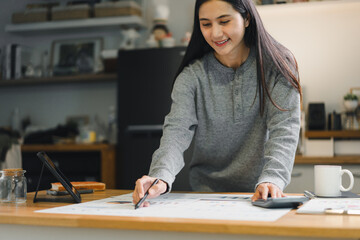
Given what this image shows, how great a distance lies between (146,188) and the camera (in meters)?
1.29

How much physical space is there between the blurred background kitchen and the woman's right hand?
1.80 meters

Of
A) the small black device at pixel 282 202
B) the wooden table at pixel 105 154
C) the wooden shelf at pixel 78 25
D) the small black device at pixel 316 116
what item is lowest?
the wooden table at pixel 105 154

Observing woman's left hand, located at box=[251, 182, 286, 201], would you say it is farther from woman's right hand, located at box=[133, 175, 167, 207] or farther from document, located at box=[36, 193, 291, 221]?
woman's right hand, located at box=[133, 175, 167, 207]

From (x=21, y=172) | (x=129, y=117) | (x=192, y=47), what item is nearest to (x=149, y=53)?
(x=129, y=117)

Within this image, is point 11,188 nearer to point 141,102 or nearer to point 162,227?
point 162,227

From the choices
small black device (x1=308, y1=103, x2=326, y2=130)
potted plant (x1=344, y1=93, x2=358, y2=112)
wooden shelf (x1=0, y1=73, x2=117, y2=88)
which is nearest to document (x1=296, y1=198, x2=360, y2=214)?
small black device (x1=308, y1=103, x2=326, y2=130)

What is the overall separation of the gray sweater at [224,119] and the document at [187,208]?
0.69ft

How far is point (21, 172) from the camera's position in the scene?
1.40 m

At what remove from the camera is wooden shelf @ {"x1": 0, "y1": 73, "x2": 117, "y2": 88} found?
3979 mm

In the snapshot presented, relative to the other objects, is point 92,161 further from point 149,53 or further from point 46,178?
point 149,53

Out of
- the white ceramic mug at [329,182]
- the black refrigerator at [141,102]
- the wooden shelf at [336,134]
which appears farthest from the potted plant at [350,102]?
the white ceramic mug at [329,182]

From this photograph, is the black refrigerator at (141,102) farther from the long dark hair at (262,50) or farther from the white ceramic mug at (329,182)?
the white ceramic mug at (329,182)

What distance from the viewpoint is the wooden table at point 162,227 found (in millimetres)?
872

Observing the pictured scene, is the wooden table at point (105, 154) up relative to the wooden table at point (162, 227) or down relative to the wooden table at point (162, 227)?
down
